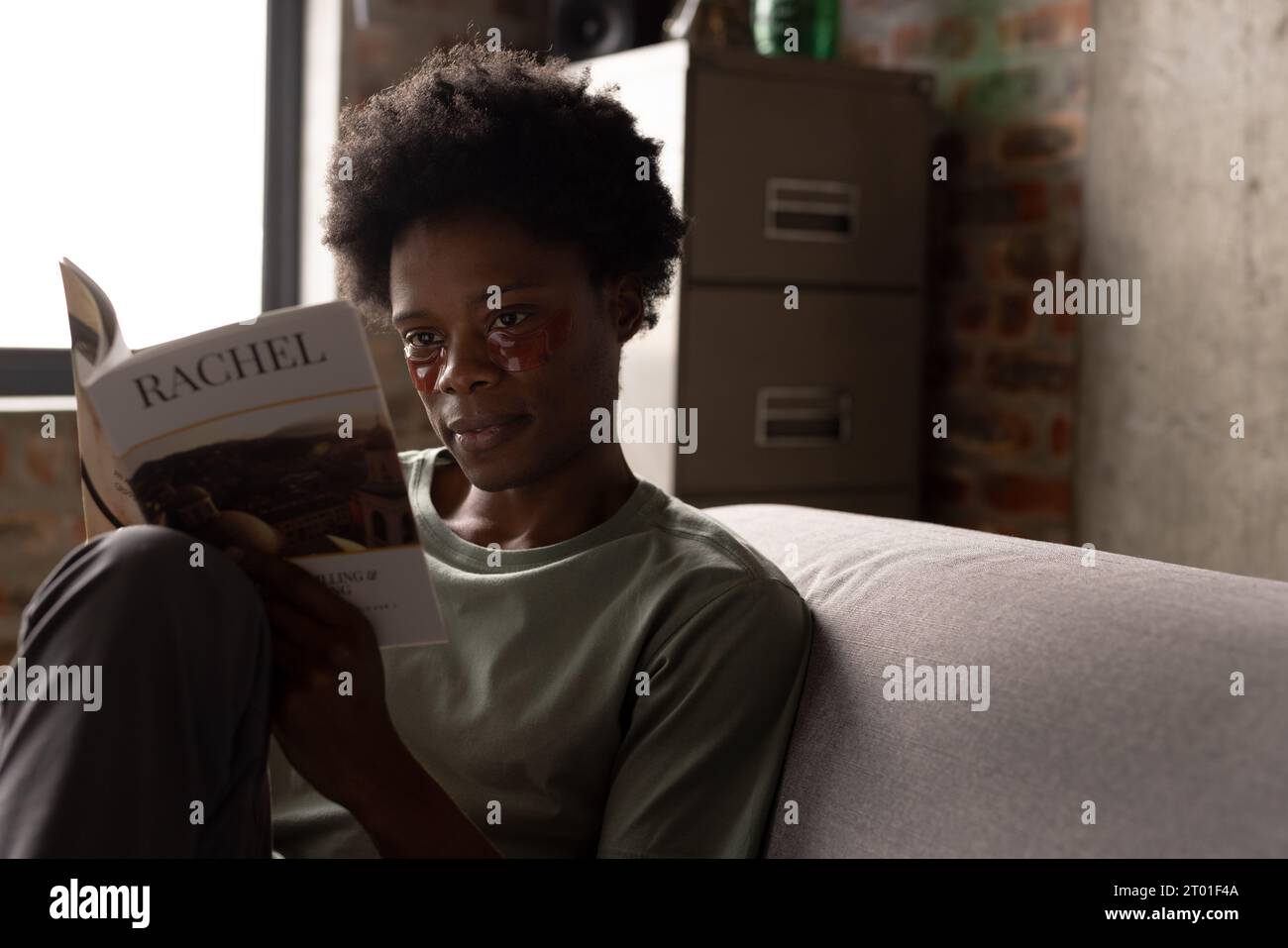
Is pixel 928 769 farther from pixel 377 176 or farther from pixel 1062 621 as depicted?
pixel 377 176

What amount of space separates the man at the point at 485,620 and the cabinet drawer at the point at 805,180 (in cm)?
106

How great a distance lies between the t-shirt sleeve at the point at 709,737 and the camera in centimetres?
106

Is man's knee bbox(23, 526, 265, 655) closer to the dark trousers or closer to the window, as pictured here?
the dark trousers

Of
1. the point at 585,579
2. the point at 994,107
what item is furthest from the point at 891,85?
the point at 585,579

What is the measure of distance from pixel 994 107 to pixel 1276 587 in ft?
5.82

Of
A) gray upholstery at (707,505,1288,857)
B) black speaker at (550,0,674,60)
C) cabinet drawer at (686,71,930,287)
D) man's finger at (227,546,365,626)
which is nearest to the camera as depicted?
gray upholstery at (707,505,1288,857)

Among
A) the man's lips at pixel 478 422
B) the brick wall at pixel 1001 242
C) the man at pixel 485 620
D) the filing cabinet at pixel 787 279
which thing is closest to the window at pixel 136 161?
the filing cabinet at pixel 787 279

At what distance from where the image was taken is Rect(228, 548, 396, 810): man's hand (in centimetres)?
99

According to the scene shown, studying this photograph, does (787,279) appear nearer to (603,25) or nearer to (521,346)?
(603,25)

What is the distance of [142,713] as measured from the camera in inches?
35.8

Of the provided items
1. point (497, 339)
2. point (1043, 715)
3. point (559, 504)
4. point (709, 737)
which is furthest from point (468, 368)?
point (1043, 715)

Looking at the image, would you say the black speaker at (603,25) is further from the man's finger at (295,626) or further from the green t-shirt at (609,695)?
the man's finger at (295,626)

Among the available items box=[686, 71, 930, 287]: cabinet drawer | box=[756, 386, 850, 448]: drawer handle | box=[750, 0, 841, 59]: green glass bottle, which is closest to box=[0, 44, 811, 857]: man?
box=[686, 71, 930, 287]: cabinet drawer

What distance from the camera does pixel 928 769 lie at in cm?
101
